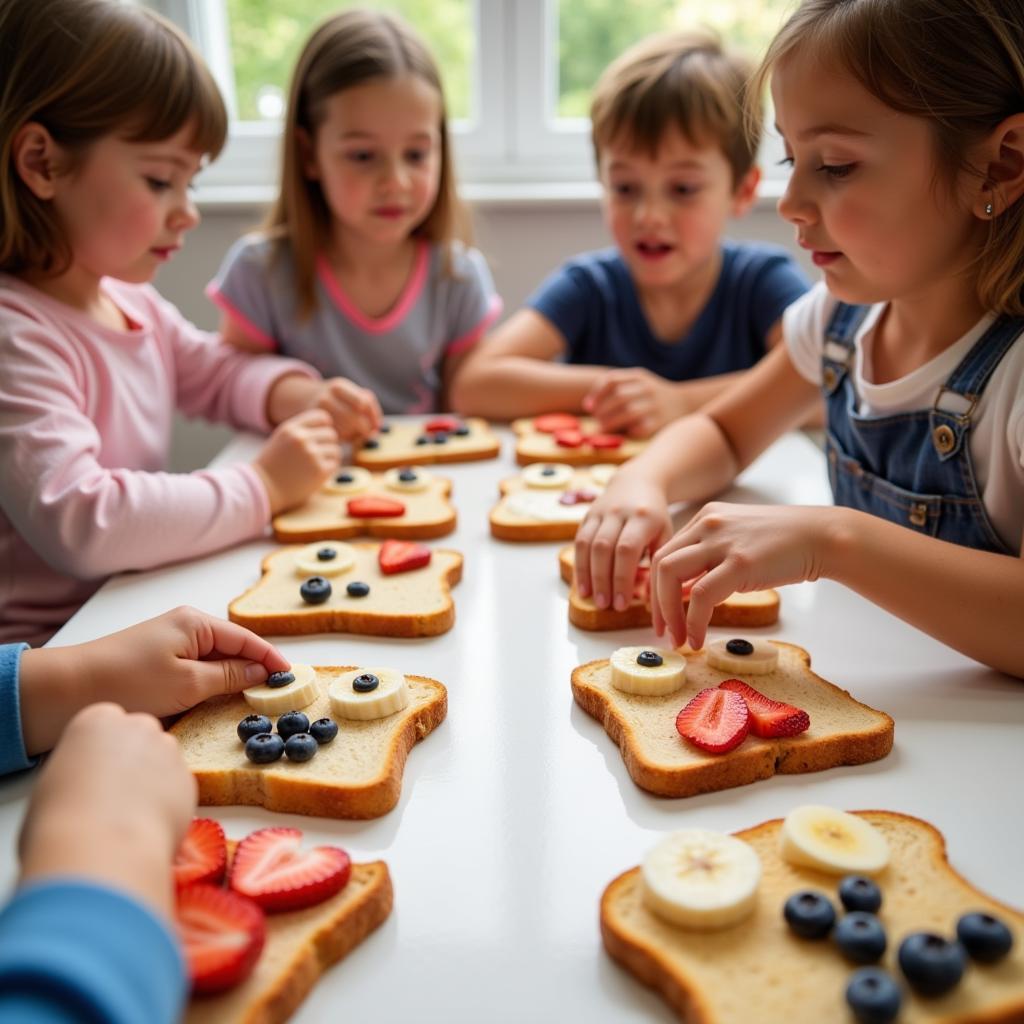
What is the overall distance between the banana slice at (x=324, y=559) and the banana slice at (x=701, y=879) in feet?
1.98

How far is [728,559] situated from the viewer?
3.05ft

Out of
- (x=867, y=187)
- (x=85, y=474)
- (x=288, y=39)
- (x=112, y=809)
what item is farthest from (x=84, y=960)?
(x=288, y=39)

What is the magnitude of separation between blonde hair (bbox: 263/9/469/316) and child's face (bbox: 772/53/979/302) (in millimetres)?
1030

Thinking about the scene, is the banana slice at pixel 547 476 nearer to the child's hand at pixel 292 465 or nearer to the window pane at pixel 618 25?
the child's hand at pixel 292 465

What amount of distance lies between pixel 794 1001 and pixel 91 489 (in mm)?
957

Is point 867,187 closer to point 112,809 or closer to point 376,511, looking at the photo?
point 376,511

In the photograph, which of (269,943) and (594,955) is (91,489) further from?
(594,955)

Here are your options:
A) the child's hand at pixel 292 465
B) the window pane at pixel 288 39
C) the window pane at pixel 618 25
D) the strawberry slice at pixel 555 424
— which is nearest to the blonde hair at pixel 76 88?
the child's hand at pixel 292 465

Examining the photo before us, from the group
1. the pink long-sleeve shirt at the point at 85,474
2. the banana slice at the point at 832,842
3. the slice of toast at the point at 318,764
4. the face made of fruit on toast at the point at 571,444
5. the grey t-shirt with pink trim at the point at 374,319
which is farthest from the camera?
the grey t-shirt with pink trim at the point at 374,319

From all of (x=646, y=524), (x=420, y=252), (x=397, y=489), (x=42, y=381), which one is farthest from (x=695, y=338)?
(x=42, y=381)

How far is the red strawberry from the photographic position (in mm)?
775

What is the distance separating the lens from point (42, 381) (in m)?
1.24

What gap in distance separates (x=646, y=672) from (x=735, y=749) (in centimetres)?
12

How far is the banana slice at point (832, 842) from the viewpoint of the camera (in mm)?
641
